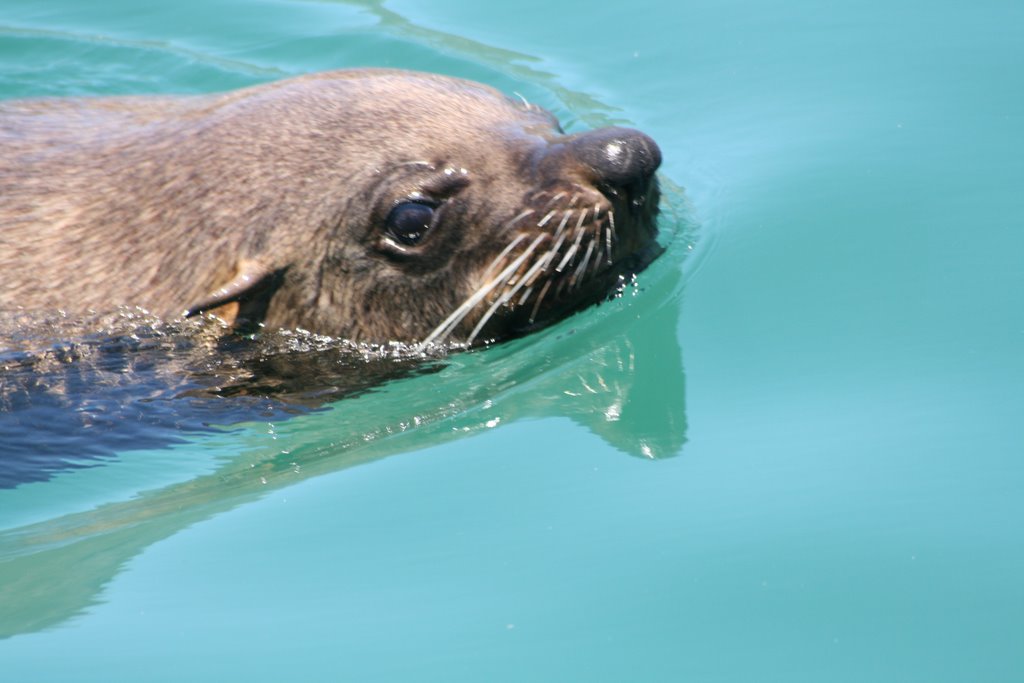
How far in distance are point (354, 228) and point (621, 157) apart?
1119 millimetres

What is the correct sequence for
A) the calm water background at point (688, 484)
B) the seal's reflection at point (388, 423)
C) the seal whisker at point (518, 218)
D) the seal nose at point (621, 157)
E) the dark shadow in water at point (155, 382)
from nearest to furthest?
the calm water background at point (688, 484), the seal's reflection at point (388, 423), the dark shadow in water at point (155, 382), the seal nose at point (621, 157), the seal whisker at point (518, 218)

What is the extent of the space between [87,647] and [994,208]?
13.8ft

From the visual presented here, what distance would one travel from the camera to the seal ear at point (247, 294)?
5875 millimetres

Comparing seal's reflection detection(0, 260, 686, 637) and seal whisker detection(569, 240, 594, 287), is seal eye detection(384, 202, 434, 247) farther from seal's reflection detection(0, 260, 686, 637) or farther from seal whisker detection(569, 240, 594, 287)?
seal whisker detection(569, 240, 594, 287)

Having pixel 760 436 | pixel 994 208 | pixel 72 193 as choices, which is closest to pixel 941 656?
pixel 760 436

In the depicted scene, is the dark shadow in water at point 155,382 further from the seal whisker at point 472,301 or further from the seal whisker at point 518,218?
the seal whisker at point 518,218

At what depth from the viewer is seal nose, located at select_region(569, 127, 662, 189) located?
226 inches

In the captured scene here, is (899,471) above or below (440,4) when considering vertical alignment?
below

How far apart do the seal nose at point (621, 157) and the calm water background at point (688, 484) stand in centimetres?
58

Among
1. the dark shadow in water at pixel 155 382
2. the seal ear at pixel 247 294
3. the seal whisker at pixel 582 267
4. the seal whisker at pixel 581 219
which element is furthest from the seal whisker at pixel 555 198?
the seal ear at pixel 247 294

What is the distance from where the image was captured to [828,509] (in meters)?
4.47

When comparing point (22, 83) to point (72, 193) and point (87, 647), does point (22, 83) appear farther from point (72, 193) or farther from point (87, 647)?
point (87, 647)

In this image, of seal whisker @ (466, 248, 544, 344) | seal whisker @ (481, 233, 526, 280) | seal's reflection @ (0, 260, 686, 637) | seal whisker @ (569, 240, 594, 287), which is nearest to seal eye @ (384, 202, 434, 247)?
seal whisker @ (481, 233, 526, 280)

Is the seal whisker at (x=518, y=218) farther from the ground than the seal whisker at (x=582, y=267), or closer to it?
farther from the ground
